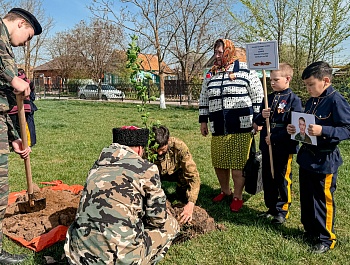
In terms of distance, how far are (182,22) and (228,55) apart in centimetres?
1906

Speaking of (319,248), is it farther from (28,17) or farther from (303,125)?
(28,17)

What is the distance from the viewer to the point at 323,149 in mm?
3309

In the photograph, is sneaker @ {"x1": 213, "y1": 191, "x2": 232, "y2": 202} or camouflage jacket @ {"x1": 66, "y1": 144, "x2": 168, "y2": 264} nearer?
camouflage jacket @ {"x1": 66, "y1": 144, "x2": 168, "y2": 264}

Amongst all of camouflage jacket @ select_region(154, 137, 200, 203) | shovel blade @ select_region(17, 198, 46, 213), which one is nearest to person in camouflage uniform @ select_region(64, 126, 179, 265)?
camouflage jacket @ select_region(154, 137, 200, 203)

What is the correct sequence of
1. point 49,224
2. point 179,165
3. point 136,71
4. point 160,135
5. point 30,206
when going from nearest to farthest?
point 136,71
point 160,135
point 49,224
point 30,206
point 179,165

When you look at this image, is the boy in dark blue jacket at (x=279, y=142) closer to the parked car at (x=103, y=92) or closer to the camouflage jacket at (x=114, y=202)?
the camouflage jacket at (x=114, y=202)

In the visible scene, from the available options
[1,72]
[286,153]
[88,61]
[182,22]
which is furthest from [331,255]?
[88,61]

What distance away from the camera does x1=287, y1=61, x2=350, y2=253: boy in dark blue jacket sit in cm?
315

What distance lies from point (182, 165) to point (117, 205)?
1.58 metres

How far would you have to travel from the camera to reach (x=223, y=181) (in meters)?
4.75

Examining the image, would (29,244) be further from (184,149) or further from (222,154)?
(222,154)

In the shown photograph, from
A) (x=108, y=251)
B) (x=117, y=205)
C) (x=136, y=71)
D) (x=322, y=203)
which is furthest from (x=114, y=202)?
(x=322, y=203)

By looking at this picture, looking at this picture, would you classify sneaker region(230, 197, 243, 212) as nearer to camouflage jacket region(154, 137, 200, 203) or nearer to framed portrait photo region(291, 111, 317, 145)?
camouflage jacket region(154, 137, 200, 203)

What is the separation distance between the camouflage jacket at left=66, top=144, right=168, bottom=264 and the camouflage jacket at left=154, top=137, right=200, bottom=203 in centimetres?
126
